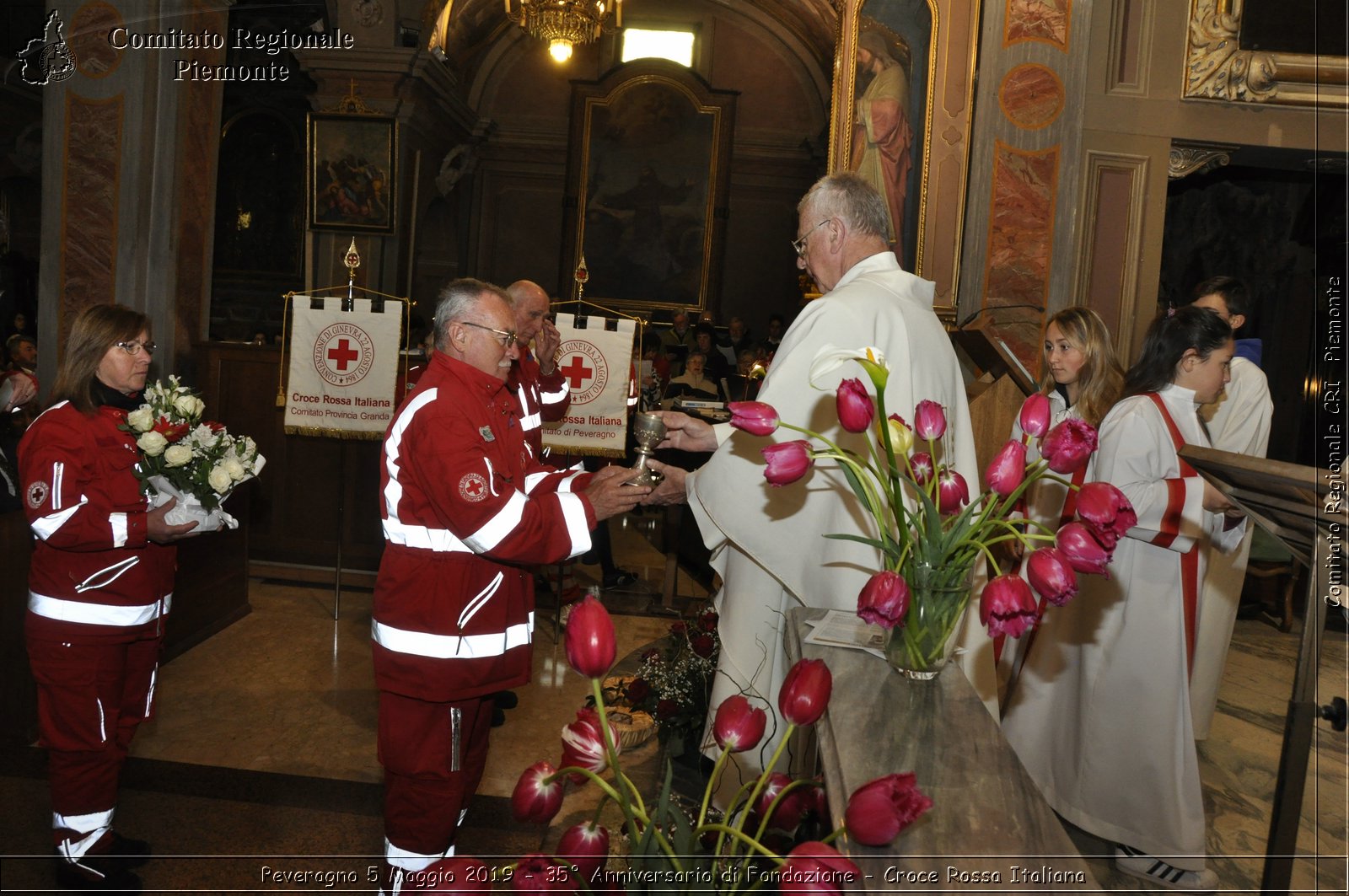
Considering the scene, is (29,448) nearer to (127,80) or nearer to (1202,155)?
(127,80)

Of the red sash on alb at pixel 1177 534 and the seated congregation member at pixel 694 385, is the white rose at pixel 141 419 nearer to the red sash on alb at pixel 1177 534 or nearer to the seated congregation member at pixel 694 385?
the red sash on alb at pixel 1177 534

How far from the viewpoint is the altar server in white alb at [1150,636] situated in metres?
3.27


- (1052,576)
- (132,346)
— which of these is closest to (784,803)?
(1052,576)

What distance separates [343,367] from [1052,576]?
→ 5174mm

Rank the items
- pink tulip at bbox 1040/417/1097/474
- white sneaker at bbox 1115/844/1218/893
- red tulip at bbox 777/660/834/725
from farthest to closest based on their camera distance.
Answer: white sneaker at bbox 1115/844/1218/893 < pink tulip at bbox 1040/417/1097/474 < red tulip at bbox 777/660/834/725

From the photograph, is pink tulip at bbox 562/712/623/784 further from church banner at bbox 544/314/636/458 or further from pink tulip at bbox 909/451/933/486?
church banner at bbox 544/314/636/458

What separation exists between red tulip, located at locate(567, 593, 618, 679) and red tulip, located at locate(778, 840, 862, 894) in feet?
0.96

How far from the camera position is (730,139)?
15.2 m

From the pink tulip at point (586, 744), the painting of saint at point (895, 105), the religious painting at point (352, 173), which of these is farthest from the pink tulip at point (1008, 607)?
the religious painting at point (352, 173)

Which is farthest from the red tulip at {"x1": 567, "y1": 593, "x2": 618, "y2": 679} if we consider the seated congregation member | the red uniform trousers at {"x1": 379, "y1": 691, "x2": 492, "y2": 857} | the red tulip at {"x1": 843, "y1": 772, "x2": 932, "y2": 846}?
the seated congregation member

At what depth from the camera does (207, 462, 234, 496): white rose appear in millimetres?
3367

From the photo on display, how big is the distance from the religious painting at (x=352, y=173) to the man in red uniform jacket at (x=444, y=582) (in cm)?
917

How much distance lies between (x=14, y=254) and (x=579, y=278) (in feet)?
40.1

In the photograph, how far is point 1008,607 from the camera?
164cm
